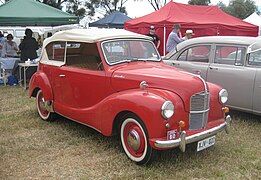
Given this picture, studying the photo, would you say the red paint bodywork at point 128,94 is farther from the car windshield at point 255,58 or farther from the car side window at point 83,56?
the car windshield at point 255,58

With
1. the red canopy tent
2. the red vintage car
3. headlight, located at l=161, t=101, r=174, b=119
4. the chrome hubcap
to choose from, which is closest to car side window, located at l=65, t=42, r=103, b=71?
the red vintage car

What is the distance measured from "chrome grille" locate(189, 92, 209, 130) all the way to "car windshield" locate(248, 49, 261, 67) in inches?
83.1

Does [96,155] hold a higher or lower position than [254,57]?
lower

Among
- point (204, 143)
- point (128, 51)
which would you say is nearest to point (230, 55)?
point (128, 51)

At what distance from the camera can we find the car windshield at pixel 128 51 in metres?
5.13

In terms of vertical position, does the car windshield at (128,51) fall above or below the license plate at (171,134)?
Answer: above

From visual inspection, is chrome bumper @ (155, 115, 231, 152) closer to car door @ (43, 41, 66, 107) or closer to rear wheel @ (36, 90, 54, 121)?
car door @ (43, 41, 66, 107)

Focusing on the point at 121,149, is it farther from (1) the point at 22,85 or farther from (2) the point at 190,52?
(1) the point at 22,85

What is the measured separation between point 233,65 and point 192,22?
7.58 m

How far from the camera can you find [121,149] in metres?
4.94

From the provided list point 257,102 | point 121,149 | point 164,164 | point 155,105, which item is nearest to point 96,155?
point 121,149

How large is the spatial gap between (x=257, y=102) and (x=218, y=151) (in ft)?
5.22

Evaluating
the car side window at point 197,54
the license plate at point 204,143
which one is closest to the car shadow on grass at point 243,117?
the car side window at point 197,54

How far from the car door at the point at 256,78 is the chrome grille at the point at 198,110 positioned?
6.20 ft
